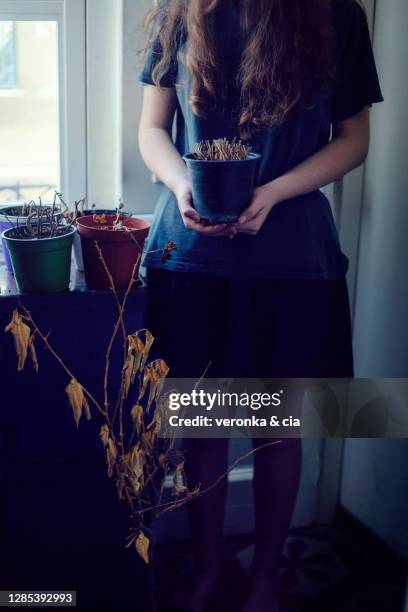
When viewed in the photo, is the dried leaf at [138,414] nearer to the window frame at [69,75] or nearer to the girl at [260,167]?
the girl at [260,167]

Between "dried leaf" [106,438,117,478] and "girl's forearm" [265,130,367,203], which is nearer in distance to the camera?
"dried leaf" [106,438,117,478]

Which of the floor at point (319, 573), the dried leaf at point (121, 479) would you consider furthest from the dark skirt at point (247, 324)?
the floor at point (319, 573)

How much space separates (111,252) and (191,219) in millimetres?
136

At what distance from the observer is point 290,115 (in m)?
1.20

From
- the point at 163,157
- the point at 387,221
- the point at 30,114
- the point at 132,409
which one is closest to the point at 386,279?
the point at 387,221

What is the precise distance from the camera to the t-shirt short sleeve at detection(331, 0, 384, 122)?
3.98ft

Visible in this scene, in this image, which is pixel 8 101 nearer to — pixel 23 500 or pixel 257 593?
pixel 23 500

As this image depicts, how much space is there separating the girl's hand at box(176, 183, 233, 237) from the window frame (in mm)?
436

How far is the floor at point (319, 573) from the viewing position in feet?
4.99

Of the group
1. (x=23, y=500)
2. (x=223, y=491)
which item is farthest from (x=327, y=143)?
(x=23, y=500)

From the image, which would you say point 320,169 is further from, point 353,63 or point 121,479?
point 121,479

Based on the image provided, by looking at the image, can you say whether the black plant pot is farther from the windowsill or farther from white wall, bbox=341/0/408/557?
the windowsill

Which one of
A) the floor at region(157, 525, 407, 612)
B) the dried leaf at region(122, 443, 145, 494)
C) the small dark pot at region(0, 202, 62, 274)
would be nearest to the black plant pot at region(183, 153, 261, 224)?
the small dark pot at region(0, 202, 62, 274)

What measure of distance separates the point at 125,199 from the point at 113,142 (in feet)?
0.39
